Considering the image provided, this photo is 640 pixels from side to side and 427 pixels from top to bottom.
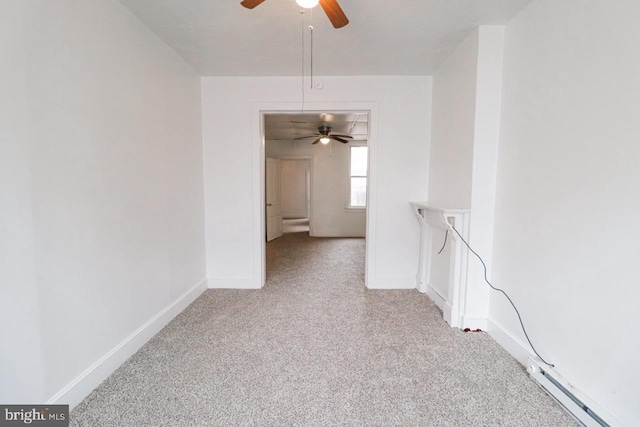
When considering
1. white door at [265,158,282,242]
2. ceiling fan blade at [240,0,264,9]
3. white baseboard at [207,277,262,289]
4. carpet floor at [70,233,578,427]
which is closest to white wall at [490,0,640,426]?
carpet floor at [70,233,578,427]

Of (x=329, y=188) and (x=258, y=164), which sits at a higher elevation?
(x=258, y=164)

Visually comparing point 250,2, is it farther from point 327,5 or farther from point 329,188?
point 329,188

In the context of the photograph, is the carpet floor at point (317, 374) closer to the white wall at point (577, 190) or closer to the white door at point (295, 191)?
the white wall at point (577, 190)

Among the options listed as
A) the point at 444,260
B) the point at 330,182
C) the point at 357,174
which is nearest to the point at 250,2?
the point at 444,260

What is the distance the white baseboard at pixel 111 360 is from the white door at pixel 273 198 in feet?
12.3

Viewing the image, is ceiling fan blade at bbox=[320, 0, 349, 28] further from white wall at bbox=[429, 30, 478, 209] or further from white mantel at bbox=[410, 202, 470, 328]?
white mantel at bbox=[410, 202, 470, 328]

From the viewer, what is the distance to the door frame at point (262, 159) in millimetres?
3117

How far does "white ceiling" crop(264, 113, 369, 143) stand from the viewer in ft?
16.0

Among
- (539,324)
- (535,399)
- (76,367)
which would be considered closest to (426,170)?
(539,324)

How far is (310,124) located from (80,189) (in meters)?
4.41

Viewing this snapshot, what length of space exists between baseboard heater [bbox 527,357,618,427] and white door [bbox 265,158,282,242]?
520 cm

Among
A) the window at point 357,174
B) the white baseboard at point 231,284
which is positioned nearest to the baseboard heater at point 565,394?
the white baseboard at point 231,284

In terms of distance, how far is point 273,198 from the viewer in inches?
256

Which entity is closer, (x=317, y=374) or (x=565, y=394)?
(x=565, y=394)
